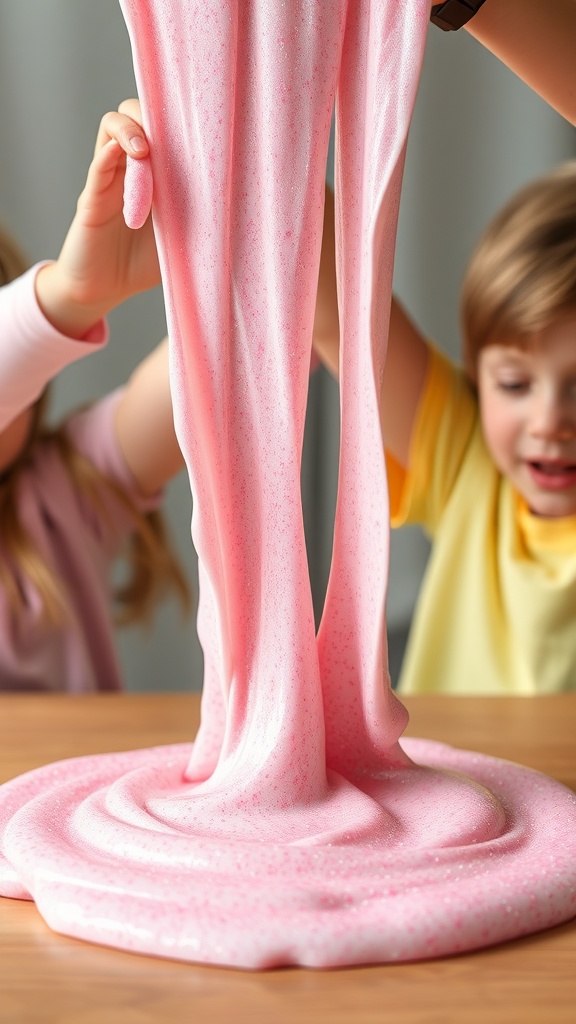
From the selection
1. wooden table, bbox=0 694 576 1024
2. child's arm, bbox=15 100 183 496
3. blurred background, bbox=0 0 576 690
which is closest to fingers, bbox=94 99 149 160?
child's arm, bbox=15 100 183 496

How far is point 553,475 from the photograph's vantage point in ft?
3.35

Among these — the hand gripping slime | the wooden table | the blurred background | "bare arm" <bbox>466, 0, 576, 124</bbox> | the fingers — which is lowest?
the wooden table

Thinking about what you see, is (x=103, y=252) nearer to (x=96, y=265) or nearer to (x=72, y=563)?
(x=96, y=265)

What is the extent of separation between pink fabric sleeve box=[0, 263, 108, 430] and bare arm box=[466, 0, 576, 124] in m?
0.28

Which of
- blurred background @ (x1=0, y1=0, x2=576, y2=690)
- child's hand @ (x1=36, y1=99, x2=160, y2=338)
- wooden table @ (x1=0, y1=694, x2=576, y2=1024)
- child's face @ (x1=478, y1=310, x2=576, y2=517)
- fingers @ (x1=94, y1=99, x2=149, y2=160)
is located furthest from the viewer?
blurred background @ (x1=0, y1=0, x2=576, y2=690)

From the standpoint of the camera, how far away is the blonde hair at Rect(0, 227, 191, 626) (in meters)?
1.00

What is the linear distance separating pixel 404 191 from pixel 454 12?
113 centimetres

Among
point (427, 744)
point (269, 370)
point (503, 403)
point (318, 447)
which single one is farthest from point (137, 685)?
point (269, 370)

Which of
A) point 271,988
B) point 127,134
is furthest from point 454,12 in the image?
point 271,988

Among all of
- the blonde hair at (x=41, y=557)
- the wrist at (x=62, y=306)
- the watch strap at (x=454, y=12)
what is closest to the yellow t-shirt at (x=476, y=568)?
the blonde hair at (x=41, y=557)

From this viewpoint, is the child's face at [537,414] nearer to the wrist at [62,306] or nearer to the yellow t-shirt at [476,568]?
the yellow t-shirt at [476,568]

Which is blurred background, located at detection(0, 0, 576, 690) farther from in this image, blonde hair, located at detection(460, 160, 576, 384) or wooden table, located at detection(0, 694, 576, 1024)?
wooden table, located at detection(0, 694, 576, 1024)

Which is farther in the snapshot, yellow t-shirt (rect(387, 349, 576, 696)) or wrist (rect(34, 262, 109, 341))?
yellow t-shirt (rect(387, 349, 576, 696))

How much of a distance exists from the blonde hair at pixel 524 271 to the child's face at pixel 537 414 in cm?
1
